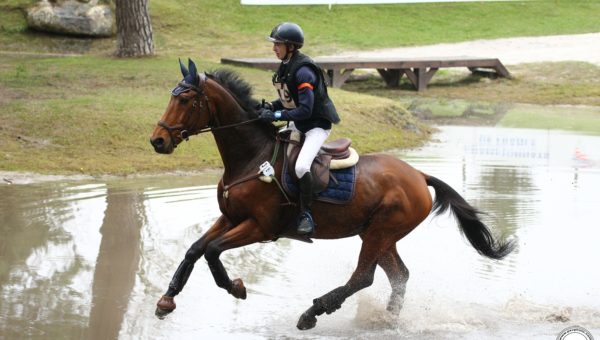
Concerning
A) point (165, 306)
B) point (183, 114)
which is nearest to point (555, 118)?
point (183, 114)

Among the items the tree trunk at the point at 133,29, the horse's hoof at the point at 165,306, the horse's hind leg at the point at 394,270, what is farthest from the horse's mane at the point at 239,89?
the tree trunk at the point at 133,29

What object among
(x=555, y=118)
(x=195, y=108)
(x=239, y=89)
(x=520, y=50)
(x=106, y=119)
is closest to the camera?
(x=195, y=108)

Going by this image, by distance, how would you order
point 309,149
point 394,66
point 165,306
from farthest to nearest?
point 394,66 → point 309,149 → point 165,306

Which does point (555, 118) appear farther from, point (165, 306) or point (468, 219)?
point (165, 306)

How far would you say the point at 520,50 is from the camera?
35562mm

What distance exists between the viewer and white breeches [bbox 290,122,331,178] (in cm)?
879

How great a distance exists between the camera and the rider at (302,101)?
8719mm

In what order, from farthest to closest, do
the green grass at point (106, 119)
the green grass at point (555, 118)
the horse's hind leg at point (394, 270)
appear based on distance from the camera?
the green grass at point (555, 118), the green grass at point (106, 119), the horse's hind leg at point (394, 270)

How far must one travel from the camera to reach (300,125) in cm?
906

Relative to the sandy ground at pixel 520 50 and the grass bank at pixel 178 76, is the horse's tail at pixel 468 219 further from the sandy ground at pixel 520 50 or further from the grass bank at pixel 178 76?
the sandy ground at pixel 520 50

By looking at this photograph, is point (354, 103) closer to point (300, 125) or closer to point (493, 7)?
point (300, 125)

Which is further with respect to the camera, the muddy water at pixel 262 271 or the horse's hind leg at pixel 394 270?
the horse's hind leg at pixel 394 270

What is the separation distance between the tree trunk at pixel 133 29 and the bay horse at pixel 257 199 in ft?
52.6

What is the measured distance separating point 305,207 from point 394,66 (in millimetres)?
20284
